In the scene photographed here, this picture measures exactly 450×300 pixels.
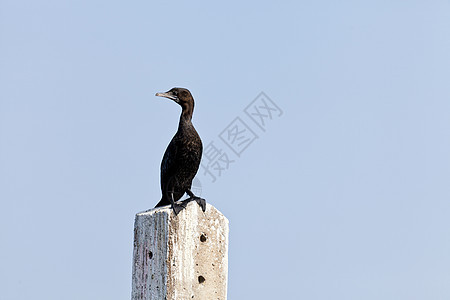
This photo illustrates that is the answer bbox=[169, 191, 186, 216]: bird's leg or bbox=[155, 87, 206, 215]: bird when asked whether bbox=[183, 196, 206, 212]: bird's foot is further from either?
bbox=[155, 87, 206, 215]: bird

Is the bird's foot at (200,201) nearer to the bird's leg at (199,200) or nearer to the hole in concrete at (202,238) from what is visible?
the bird's leg at (199,200)

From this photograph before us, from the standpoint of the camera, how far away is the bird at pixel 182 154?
7305mm

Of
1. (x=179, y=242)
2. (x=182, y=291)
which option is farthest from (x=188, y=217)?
(x=182, y=291)

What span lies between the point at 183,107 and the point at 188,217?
1318mm

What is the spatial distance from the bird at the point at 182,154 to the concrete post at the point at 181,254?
1.43 feet

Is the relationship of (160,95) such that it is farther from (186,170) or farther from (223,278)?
Result: (223,278)

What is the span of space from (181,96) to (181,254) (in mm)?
1807

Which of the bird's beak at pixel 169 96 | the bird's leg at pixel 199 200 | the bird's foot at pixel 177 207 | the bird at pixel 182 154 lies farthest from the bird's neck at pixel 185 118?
the bird's foot at pixel 177 207

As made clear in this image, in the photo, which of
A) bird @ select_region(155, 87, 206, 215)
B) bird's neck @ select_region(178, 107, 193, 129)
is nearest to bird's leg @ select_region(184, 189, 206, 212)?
bird @ select_region(155, 87, 206, 215)

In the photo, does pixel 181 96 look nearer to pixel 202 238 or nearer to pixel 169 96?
pixel 169 96

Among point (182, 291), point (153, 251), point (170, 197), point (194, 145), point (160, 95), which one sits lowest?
point (182, 291)

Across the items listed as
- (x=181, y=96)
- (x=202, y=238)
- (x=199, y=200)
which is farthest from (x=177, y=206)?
(x=181, y=96)

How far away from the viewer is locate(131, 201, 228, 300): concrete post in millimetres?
6590

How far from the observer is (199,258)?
6812mm
